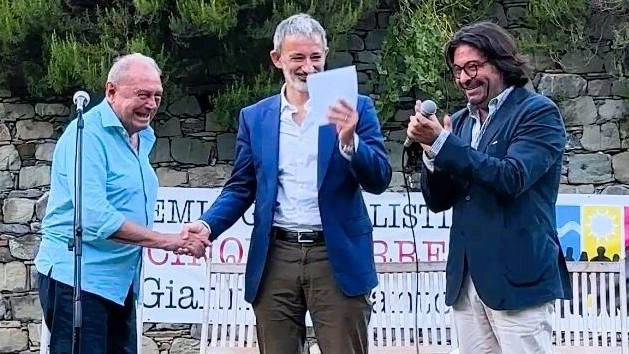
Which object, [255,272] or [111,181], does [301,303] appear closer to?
[255,272]

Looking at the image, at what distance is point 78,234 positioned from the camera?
2.55m

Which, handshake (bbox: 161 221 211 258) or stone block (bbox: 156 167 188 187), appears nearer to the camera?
handshake (bbox: 161 221 211 258)

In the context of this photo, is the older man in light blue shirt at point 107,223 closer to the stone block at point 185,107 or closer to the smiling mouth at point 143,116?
the smiling mouth at point 143,116

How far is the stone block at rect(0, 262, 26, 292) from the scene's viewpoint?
17.7 ft

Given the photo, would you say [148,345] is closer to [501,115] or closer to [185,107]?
[185,107]

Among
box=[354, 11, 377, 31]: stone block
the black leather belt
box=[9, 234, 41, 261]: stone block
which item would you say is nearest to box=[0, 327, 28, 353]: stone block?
box=[9, 234, 41, 261]: stone block

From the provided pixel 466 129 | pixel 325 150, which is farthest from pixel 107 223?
pixel 466 129

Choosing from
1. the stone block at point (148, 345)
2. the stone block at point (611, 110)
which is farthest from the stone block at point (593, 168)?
the stone block at point (148, 345)

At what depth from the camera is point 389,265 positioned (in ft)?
14.3

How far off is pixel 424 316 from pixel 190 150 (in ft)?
5.92

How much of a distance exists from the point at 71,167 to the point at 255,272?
2.07ft

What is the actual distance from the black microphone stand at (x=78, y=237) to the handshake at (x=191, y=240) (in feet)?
1.03

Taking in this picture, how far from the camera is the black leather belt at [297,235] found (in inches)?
102

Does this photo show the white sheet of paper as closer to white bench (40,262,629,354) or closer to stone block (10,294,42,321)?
white bench (40,262,629,354)
